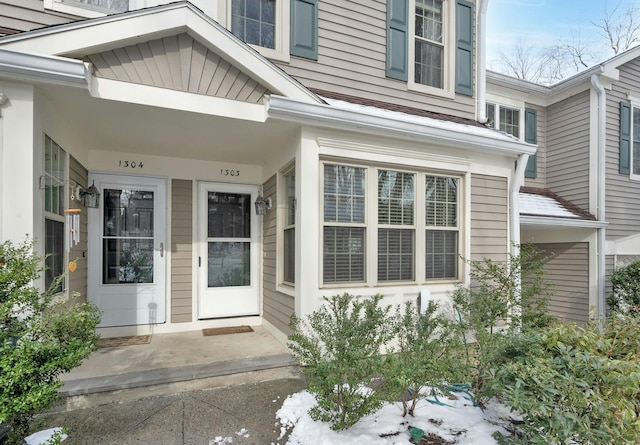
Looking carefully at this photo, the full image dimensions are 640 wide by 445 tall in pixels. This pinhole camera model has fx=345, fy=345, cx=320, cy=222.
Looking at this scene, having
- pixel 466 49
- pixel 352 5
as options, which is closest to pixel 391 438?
pixel 352 5

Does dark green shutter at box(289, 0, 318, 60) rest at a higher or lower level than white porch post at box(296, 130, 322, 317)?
higher

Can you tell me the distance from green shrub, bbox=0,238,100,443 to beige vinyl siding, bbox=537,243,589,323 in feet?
25.7

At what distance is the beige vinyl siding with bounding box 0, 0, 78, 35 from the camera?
10.0 ft

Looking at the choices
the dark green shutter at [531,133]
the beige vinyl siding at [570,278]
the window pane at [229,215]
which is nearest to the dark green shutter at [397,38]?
the window pane at [229,215]

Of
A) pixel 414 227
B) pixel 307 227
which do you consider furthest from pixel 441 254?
pixel 307 227

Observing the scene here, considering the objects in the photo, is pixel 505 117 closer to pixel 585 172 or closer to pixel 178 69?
pixel 585 172

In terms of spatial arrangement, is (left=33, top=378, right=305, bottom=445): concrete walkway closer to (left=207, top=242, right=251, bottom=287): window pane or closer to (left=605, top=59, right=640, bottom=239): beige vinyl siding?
(left=207, top=242, right=251, bottom=287): window pane

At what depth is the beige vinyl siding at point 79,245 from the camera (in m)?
3.75

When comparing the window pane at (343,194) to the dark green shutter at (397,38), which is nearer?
the window pane at (343,194)

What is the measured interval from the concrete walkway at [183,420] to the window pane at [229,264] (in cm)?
204

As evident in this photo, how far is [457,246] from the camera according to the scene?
4.73m

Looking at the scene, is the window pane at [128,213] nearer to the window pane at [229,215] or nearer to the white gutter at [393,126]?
the window pane at [229,215]

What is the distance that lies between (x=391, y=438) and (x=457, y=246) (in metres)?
2.97

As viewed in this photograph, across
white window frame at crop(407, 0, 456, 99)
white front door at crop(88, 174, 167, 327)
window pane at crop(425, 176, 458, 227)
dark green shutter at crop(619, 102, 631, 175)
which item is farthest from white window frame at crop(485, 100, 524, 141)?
white front door at crop(88, 174, 167, 327)
